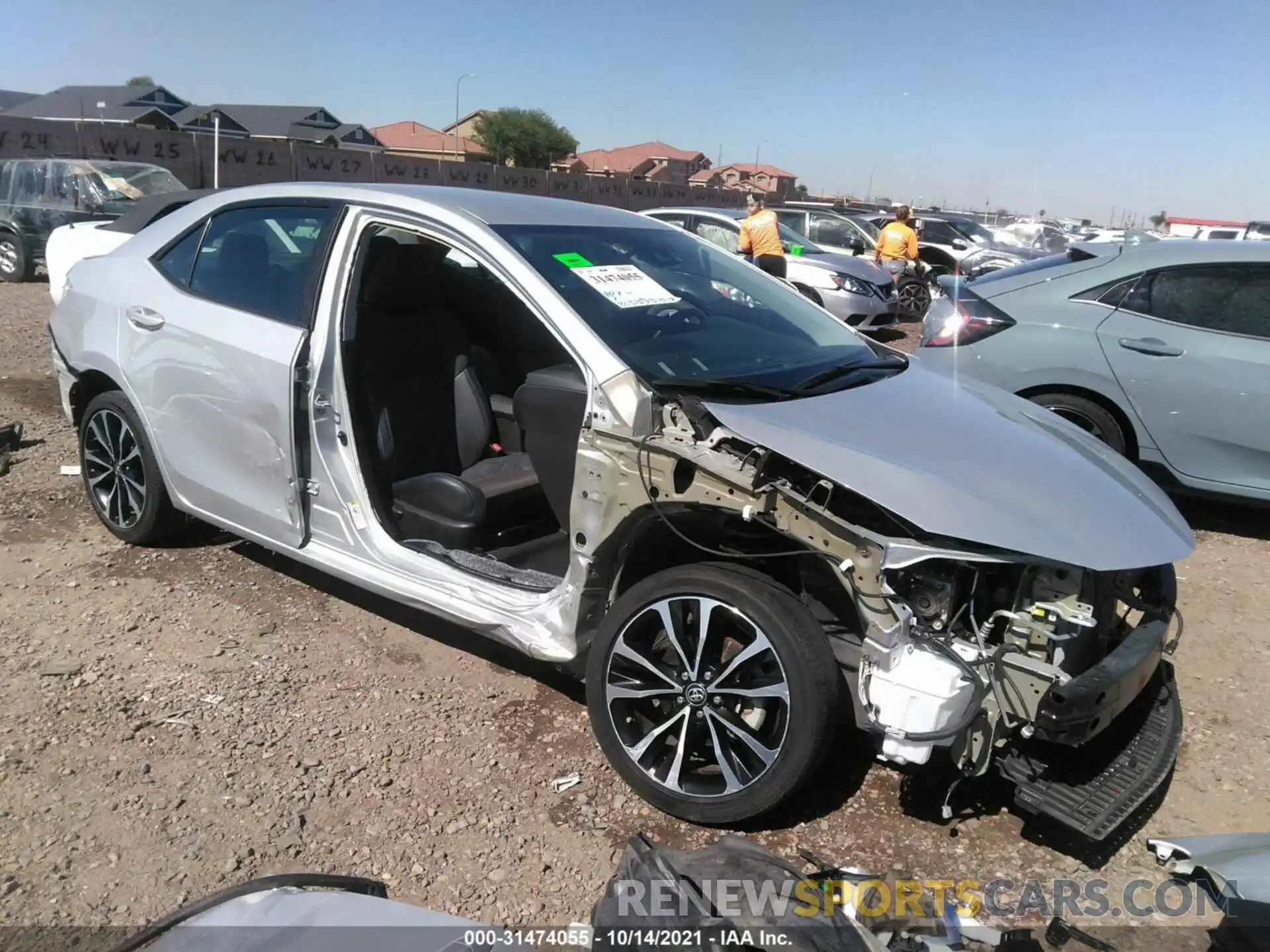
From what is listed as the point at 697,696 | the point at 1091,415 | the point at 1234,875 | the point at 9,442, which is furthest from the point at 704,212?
the point at 1234,875

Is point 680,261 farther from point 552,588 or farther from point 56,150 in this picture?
point 56,150

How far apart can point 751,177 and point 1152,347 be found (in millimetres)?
72595

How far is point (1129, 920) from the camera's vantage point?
248 centimetres

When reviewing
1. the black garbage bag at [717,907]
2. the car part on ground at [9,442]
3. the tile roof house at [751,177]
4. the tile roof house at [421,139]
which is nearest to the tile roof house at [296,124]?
the tile roof house at [421,139]

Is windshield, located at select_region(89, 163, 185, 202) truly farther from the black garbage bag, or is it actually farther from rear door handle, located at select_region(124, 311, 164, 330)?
the black garbage bag

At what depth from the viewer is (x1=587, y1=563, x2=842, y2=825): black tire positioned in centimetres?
247

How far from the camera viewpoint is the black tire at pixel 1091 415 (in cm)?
522

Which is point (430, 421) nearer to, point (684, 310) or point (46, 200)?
point (684, 310)

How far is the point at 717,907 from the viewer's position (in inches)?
75.7

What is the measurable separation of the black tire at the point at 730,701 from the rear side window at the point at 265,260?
68.1 inches

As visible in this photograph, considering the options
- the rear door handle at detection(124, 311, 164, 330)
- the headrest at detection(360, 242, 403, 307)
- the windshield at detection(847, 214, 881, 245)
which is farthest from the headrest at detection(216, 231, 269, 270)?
the windshield at detection(847, 214, 881, 245)

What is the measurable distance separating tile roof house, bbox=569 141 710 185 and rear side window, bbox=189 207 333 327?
62.6m

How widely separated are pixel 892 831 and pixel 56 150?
25.2m

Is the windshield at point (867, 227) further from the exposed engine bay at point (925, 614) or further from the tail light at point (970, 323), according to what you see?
the exposed engine bay at point (925, 614)
